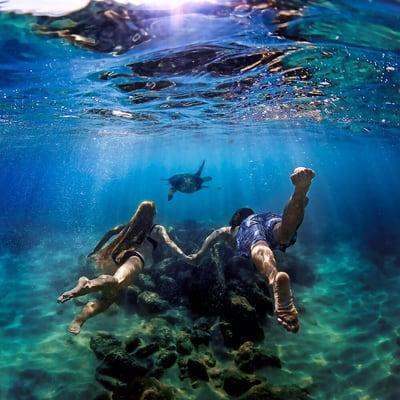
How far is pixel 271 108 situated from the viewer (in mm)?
21734

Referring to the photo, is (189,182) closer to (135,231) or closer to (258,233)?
(135,231)

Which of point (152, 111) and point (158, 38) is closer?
point (158, 38)

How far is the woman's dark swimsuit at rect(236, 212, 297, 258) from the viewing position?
25.6 ft

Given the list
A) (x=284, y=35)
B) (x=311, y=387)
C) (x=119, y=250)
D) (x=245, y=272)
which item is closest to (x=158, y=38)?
(x=284, y=35)

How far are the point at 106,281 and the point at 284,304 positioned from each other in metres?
3.25

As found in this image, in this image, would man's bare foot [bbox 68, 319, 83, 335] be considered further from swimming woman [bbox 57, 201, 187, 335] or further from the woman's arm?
the woman's arm

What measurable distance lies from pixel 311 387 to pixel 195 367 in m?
2.65

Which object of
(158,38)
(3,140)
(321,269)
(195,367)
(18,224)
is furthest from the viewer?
(3,140)

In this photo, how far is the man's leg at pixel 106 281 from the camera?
231 inches

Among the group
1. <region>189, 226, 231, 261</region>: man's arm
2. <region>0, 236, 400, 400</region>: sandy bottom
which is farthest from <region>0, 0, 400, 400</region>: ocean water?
<region>189, 226, 231, 261</region>: man's arm

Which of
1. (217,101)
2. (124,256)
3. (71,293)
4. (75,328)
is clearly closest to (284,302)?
(71,293)

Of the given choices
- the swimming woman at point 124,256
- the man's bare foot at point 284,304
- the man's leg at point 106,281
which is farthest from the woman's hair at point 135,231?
the man's bare foot at point 284,304

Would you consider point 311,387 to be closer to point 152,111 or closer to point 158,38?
point 158,38

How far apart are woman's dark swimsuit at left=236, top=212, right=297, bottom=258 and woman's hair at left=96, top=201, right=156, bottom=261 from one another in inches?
92.8
